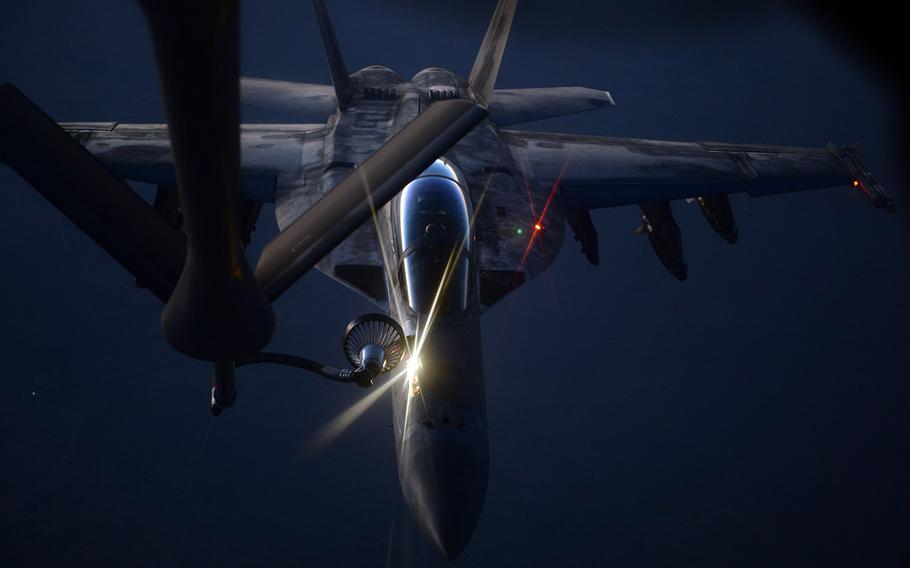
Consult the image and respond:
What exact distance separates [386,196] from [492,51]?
11911 millimetres

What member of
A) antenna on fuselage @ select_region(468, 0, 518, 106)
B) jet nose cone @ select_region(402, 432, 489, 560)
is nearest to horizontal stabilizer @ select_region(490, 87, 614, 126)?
antenna on fuselage @ select_region(468, 0, 518, 106)

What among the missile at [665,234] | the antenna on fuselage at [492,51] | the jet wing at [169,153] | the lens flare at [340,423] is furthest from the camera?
the missile at [665,234]

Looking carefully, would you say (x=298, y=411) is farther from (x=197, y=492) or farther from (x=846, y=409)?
(x=846, y=409)

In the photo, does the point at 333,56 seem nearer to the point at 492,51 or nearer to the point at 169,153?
the point at 492,51

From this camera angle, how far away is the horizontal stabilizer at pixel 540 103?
52.2ft

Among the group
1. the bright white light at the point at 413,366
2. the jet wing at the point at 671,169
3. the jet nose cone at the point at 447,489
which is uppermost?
the jet wing at the point at 671,169

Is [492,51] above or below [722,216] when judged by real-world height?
above

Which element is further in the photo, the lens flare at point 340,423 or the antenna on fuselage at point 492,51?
the antenna on fuselage at point 492,51

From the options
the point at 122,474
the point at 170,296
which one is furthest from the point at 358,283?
the point at 170,296

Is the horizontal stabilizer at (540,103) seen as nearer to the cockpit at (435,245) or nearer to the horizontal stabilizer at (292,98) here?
the horizontal stabilizer at (292,98)

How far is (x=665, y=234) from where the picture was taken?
14.7 meters

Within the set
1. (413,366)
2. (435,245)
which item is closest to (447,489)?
(413,366)

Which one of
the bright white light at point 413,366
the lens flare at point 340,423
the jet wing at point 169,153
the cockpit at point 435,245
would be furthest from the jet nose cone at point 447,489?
the jet wing at point 169,153

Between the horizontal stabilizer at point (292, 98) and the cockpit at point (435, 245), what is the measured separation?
6.83m
